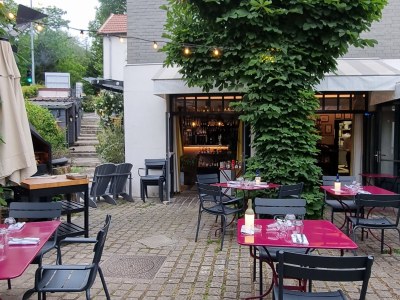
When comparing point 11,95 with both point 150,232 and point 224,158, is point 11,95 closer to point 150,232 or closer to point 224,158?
point 150,232

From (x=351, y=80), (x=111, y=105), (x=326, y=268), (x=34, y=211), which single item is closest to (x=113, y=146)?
(x=111, y=105)

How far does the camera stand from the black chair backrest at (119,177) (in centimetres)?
958

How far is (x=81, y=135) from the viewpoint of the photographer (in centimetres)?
2320

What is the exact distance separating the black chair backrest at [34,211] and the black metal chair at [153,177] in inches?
211

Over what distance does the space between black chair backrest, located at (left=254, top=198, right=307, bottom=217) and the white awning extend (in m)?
4.33

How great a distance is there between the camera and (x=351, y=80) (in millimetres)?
8711

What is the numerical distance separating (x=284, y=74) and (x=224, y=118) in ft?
16.5

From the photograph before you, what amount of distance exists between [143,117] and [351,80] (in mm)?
5226

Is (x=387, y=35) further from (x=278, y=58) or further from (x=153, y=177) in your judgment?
(x=153, y=177)

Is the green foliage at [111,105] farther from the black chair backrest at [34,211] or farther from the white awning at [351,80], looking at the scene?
the black chair backrest at [34,211]

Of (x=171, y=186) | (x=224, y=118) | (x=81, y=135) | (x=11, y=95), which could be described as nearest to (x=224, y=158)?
(x=224, y=118)

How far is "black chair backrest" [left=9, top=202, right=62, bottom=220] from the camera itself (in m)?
4.67

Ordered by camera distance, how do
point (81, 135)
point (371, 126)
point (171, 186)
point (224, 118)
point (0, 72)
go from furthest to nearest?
1. point (81, 135)
2. point (224, 118)
3. point (171, 186)
4. point (371, 126)
5. point (0, 72)

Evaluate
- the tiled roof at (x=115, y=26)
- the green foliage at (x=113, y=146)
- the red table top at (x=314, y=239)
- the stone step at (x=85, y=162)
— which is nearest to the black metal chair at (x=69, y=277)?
the red table top at (x=314, y=239)
